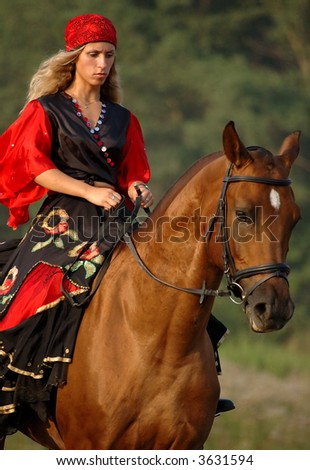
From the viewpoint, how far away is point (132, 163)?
6477 millimetres

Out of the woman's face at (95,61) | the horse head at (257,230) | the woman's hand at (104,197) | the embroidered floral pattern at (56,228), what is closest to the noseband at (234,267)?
the horse head at (257,230)

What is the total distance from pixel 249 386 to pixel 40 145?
1133 centimetres

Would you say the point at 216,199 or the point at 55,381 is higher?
the point at 216,199

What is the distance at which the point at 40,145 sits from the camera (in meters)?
6.02

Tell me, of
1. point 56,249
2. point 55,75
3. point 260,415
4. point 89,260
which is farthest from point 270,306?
point 260,415

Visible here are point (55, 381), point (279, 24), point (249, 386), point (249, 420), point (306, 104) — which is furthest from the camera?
point (279, 24)

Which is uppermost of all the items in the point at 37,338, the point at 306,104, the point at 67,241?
the point at 67,241

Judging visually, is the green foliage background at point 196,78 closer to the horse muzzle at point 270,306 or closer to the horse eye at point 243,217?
the horse eye at point 243,217

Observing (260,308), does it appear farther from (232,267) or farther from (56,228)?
(56,228)

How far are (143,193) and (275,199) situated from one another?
1.40m

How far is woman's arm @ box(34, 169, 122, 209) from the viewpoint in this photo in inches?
226

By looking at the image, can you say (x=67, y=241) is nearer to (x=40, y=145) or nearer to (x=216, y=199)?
(x=40, y=145)

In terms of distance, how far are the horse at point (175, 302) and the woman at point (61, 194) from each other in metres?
0.16
